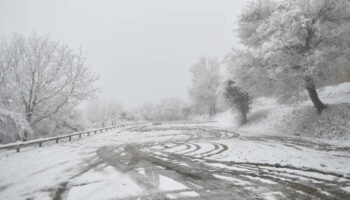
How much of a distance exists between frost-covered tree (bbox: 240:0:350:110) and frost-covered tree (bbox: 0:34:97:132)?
2004 cm

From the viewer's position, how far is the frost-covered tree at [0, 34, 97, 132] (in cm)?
1648

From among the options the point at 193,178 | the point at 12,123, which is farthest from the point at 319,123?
the point at 12,123

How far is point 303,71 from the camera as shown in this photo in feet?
42.2

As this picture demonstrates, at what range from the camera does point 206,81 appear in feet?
143

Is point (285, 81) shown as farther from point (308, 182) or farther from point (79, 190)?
point (79, 190)

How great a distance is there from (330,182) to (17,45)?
25026 mm

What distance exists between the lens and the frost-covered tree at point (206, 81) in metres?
43.3

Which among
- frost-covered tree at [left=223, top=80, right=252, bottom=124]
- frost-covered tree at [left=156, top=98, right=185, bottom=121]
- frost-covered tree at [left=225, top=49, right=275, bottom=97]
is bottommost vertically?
frost-covered tree at [left=156, top=98, right=185, bottom=121]

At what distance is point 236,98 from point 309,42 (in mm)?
11780

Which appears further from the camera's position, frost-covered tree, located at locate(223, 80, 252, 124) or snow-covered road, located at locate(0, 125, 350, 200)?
frost-covered tree, located at locate(223, 80, 252, 124)

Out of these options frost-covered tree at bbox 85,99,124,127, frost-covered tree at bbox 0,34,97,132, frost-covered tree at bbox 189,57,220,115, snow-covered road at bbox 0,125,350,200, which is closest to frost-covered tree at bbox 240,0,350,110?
snow-covered road at bbox 0,125,350,200

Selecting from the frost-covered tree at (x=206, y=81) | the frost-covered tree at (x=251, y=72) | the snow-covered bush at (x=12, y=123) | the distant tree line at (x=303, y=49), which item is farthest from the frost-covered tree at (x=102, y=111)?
the distant tree line at (x=303, y=49)

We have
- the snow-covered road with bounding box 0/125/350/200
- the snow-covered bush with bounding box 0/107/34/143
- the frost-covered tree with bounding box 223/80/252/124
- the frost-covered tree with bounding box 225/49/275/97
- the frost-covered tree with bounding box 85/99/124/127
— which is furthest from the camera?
the frost-covered tree with bounding box 85/99/124/127

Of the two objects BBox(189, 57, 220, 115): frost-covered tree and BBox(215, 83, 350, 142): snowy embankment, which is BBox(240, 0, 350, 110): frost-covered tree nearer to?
BBox(215, 83, 350, 142): snowy embankment
